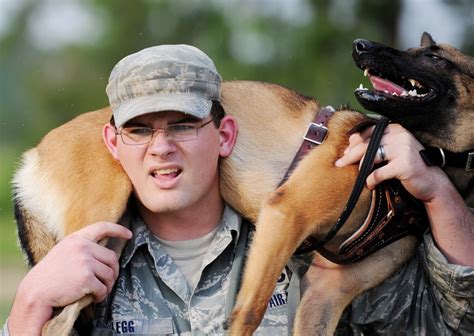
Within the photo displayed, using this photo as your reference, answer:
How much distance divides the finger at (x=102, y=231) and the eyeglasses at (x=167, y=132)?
0.95ft

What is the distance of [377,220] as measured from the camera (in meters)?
2.89

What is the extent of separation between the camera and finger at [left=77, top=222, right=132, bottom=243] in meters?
2.67

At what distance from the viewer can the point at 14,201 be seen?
3.23m

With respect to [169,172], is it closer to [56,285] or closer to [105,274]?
[105,274]

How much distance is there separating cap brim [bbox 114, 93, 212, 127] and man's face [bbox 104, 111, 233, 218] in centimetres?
4

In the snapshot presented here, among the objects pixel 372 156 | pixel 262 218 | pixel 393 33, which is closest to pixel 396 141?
pixel 372 156

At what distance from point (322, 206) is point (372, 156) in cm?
30

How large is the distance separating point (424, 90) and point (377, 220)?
581mm

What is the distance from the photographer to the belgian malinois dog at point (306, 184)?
9.54 feet

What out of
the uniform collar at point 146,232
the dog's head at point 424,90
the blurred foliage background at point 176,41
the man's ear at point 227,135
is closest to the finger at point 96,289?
the uniform collar at point 146,232

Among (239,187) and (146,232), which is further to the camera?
(239,187)

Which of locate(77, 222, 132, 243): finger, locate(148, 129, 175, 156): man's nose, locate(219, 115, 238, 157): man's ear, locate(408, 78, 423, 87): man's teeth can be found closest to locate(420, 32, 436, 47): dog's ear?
locate(408, 78, 423, 87): man's teeth

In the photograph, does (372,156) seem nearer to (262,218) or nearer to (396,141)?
(396,141)

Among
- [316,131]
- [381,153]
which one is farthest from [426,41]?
[381,153]
